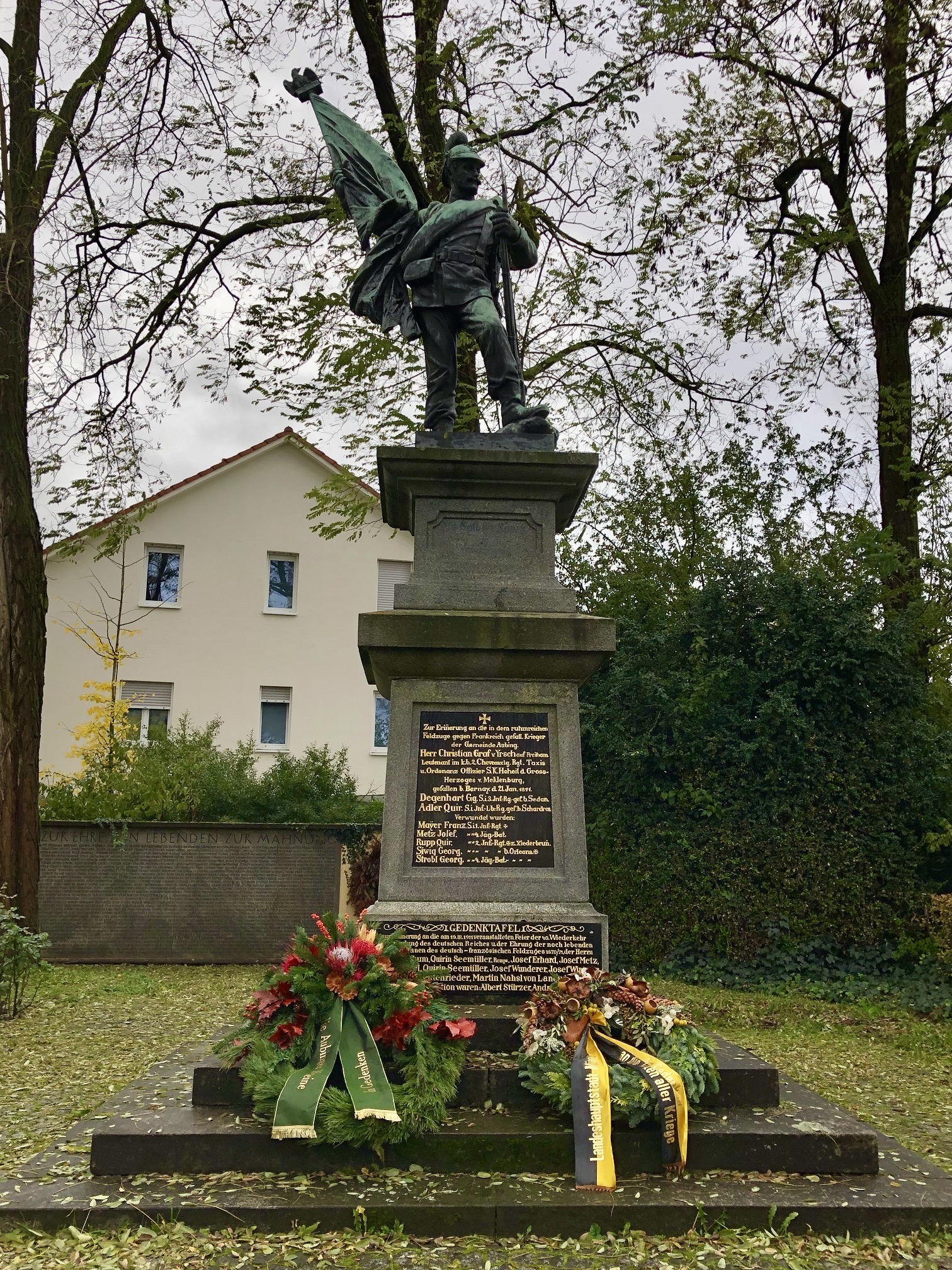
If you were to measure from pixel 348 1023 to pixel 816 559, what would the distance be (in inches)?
348

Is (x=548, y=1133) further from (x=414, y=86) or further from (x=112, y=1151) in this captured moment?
(x=414, y=86)

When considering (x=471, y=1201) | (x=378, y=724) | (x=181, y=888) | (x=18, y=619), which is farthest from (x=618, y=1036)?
(x=378, y=724)

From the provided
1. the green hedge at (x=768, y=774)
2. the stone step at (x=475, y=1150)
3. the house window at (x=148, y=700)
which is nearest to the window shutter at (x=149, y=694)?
the house window at (x=148, y=700)

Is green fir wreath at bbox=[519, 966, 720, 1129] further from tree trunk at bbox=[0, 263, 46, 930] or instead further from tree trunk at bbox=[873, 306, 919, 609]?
tree trunk at bbox=[873, 306, 919, 609]

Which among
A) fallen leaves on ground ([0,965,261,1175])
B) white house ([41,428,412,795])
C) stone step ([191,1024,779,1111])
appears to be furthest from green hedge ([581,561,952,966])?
white house ([41,428,412,795])

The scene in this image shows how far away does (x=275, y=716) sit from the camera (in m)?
23.3

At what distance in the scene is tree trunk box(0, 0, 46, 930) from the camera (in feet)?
33.9

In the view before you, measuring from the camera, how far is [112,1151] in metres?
4.16

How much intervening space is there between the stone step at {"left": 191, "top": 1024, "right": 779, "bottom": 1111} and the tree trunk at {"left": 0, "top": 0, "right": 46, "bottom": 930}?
6396 millimetres

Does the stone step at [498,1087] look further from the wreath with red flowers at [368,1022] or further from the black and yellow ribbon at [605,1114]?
the black and yellow ribbon at [605,1114]

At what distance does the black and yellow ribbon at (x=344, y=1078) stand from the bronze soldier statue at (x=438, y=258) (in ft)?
11.3

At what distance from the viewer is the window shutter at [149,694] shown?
73.3 feet

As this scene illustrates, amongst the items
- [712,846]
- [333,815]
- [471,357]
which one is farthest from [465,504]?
[333,815]

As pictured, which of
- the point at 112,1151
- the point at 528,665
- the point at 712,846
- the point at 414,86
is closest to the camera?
the point at 112,1151
